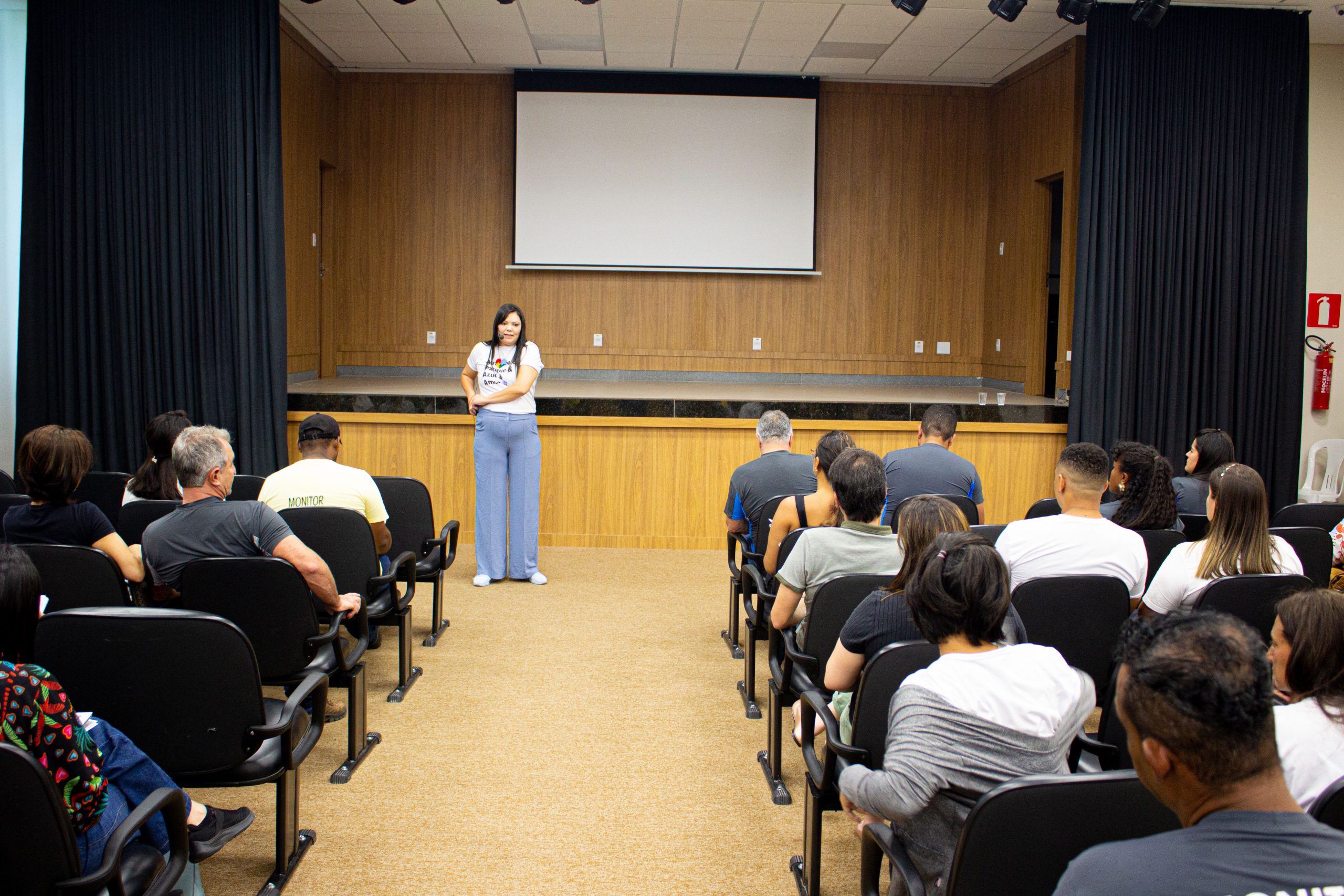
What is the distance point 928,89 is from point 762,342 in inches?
104

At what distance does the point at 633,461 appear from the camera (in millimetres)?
6395

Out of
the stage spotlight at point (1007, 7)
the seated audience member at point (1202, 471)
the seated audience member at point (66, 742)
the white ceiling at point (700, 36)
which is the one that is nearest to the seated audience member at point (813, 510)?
the seated audience member at point (1202, 471)

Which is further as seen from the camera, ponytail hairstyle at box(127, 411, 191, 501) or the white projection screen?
the white projection screen

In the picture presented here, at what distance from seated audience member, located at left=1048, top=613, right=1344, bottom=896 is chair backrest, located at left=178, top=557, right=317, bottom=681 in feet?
7.13

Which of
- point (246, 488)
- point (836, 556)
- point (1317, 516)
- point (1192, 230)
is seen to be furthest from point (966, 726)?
point (1192, 230)

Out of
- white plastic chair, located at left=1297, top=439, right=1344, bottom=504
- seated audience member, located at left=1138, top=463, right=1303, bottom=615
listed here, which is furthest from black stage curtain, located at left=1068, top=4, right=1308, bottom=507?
seated audience member, located at left=1138, top=463, right=1303, bottom=615

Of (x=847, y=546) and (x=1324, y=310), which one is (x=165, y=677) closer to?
(x=847, y=546)

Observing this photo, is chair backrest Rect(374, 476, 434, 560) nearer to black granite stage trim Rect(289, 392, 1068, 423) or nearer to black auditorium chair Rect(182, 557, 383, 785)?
black auditorium chair Rect(182, 557, 383, 785)

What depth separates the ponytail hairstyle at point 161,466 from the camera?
3.50 meters

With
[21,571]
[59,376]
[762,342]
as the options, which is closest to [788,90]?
[762,342]

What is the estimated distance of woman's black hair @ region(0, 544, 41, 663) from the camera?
5.51 ft

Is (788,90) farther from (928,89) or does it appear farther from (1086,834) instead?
(1086,834)

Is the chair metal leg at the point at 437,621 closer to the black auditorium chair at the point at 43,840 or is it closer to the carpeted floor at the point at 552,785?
the carpeted floor at the point at 552,785

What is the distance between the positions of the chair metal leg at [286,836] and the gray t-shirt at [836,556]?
1.39 metres
